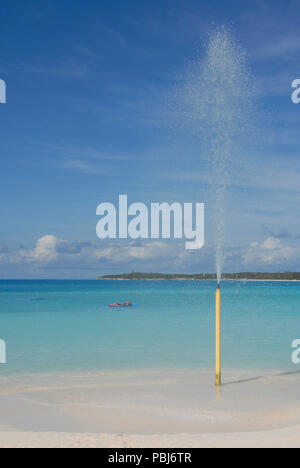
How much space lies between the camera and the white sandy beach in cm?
766

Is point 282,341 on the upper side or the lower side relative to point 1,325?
lower

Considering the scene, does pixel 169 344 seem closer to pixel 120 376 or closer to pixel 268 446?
pixel 120 376

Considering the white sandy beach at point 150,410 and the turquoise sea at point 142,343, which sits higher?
the turquoise sea at point 142,343

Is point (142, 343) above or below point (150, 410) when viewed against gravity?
above

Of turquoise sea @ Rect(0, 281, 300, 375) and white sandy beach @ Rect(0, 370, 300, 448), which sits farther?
turquoise sea @ Rect(0, 281, 300, 375)

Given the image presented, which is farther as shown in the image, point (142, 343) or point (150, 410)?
point (142, 343)

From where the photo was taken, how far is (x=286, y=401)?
10812 mm

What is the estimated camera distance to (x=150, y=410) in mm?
10117

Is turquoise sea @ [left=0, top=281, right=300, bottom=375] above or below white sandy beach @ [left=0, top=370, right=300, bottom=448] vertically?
above

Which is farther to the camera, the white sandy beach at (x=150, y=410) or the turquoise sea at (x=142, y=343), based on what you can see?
the turquoise sea at (x=142, y=343)

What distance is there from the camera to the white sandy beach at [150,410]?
7656 millimetres

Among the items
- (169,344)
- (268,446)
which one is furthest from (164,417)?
(169,344)
